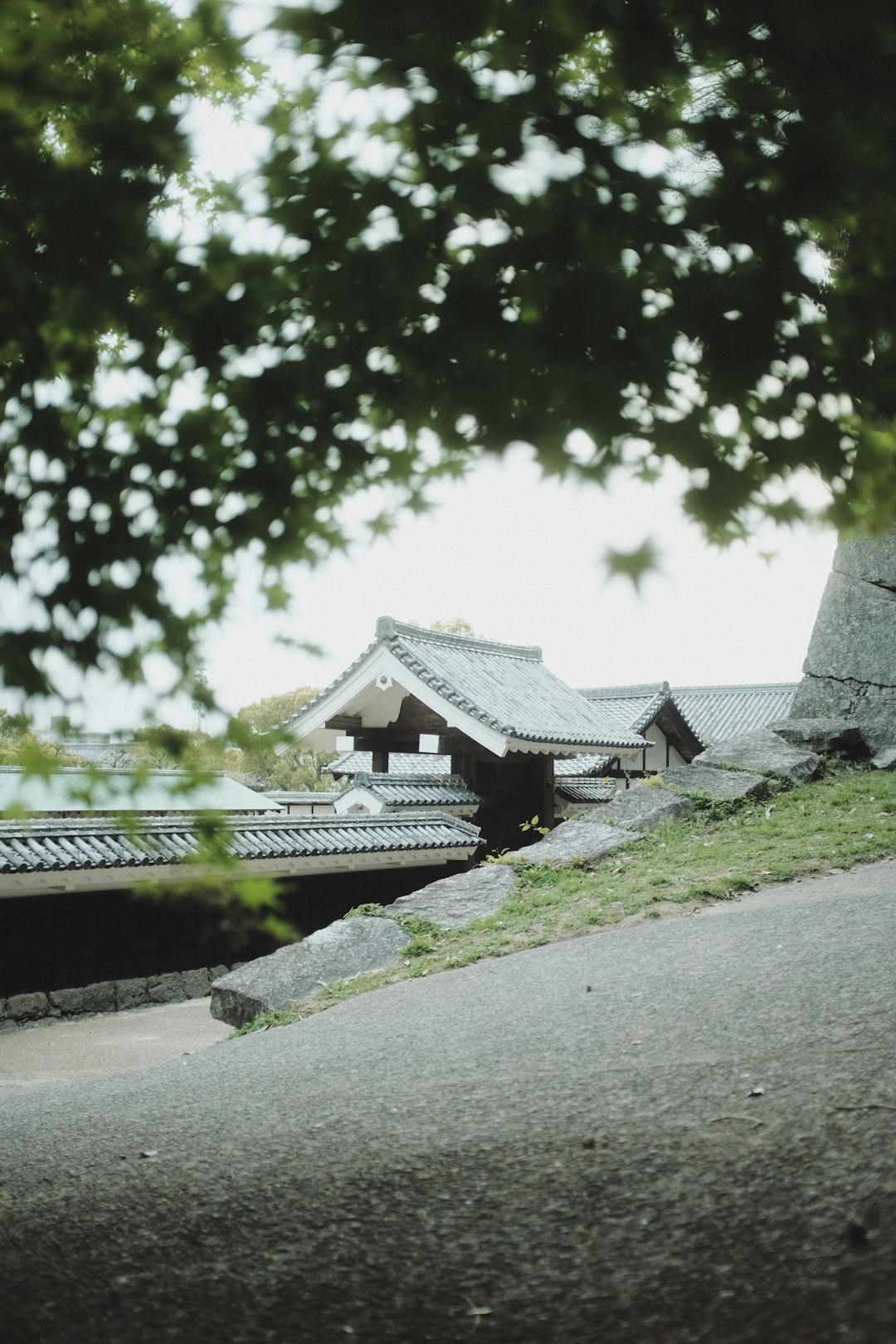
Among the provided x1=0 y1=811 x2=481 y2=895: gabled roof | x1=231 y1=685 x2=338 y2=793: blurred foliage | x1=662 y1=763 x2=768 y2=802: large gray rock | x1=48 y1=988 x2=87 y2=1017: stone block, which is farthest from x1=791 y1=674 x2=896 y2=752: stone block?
x1=231 y1=685 x2=338 y2=793: blurred foliage

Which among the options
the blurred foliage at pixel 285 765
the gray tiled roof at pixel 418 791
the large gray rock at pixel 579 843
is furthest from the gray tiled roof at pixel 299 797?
the large gray rock at pixel 579 843

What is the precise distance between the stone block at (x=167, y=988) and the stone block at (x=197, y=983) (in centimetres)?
5

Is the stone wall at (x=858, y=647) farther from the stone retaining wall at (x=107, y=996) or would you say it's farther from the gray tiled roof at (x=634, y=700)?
the gray tiled roof at (x=634, y=700)

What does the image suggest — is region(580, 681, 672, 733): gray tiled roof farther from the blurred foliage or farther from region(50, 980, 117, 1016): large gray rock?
region(50, 980, 117, 1016): large gray rock

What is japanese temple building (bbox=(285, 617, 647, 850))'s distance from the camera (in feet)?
53.4

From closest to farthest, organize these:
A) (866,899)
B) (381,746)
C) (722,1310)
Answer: (722,1310) → (866,899) → (381,746)

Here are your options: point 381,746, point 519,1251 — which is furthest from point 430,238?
point 381,746

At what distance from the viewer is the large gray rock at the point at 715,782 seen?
10594mm

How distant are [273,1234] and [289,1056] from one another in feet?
8.56

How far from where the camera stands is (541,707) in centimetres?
1850

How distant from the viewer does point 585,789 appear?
72.1ft

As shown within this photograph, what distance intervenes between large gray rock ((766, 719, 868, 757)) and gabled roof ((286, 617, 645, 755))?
4482mm

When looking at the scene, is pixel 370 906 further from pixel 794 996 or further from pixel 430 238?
pixel 430 238

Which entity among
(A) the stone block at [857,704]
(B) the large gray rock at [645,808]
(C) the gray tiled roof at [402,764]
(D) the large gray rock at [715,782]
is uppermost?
(A) the stone block at [857,704]
